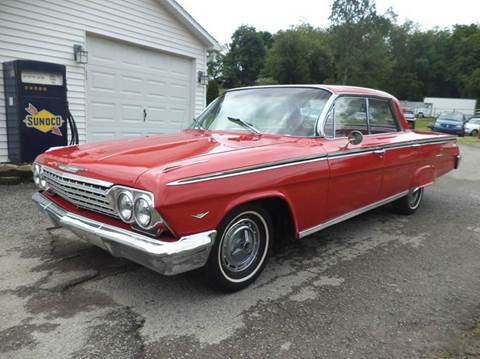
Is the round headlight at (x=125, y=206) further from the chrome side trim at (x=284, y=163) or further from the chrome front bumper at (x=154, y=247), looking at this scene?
the chrome side trim at (x=284, y=163)

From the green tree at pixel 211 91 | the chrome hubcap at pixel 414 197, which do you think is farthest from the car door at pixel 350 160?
the green tree at pixel 211 91

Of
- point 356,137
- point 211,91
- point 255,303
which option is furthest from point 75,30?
point 211,91

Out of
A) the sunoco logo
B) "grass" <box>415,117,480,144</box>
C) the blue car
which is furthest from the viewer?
the blue car

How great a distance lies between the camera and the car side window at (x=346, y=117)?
3736 millimetres

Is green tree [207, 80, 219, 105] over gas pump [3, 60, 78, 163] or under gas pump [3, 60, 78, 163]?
over

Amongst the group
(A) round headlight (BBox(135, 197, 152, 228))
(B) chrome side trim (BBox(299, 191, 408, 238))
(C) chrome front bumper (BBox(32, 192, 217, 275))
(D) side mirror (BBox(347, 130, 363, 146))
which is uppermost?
(D) side mirror (BBox(347, 130, 363, 146))

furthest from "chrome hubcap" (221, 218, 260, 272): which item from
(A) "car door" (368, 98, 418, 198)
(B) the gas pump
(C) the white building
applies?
(C) the white building

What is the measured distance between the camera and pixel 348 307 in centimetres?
290

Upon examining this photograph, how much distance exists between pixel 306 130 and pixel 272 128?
0.32 m

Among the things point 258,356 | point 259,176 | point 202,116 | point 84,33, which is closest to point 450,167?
point 202,116

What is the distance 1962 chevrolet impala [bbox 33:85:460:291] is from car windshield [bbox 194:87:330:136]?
1 centimetres

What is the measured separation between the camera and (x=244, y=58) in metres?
71.7

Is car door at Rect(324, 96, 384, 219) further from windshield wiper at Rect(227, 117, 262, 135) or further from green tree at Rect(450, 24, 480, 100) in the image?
green tree at Rect(450, 24, 480, 100)

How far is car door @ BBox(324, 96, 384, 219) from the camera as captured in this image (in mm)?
3600
